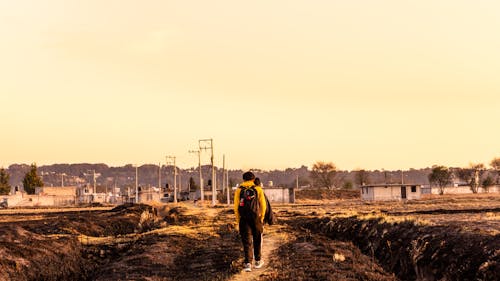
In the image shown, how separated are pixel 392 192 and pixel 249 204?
90.7 metres

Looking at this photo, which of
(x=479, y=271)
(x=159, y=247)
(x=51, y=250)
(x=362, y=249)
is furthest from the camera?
(x=362, y=249)

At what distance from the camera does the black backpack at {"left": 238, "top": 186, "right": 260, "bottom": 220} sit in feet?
48.6

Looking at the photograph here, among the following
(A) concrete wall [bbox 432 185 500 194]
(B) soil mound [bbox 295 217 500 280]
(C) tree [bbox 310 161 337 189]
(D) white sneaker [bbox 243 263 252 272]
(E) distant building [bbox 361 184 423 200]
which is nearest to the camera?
(B) soil mound [bbox 295 217 500 280]

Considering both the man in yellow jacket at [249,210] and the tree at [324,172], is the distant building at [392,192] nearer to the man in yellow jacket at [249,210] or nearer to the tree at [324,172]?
the tree at [324,172]

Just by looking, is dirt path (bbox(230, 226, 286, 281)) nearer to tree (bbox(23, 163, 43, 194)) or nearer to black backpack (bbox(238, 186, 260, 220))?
black backpack (bbox(238, 186, 260, 220))

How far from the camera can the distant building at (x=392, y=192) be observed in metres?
101

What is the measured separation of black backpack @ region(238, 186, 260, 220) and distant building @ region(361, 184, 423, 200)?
8781 cm

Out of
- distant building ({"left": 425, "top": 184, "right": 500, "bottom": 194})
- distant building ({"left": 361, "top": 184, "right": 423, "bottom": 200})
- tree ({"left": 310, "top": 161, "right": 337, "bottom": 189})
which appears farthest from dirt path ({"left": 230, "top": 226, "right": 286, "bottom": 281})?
tree ({"left": 310, "top": 161, "right": 337, "bottom": 189})

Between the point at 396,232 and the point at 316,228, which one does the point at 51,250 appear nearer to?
the point at 396,232

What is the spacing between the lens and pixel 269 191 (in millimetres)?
109312

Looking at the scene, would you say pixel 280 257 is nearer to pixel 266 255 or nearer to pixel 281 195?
pixel 266 255

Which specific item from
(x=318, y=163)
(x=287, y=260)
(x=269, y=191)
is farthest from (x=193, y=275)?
(x=318, y=163)

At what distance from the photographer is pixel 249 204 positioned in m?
14.8

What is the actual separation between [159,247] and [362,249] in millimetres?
7874
